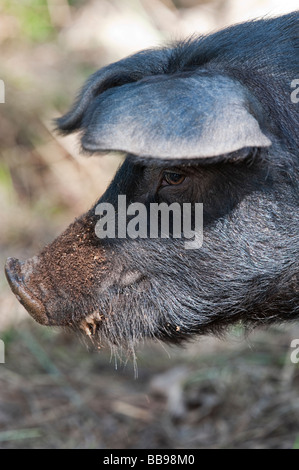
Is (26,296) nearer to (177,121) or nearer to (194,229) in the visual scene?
(194,229)

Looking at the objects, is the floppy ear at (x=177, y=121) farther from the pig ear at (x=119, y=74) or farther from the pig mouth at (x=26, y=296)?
the pig mouth at (x=26, y=296)

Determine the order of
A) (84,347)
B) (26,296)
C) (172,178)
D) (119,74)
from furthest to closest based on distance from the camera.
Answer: (84,347) < (119,74) < (26,296) < (172,178)

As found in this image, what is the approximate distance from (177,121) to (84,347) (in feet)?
11.1

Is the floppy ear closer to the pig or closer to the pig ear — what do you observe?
the pig

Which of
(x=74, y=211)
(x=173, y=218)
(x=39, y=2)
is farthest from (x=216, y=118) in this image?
(x=39, y=2)

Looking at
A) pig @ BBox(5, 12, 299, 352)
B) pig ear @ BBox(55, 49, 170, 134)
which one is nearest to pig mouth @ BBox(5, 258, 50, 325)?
pig @ BBox(5, 12, 299, 352)

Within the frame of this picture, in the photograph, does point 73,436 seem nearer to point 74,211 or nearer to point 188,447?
point 188,447

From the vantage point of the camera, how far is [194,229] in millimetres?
3127

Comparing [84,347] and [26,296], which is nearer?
[26,296]

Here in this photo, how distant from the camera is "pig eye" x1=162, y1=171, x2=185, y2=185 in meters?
3.07

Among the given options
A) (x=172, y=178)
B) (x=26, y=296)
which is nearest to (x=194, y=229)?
(x=172, y=178)

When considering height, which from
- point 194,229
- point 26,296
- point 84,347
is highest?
point 84,347

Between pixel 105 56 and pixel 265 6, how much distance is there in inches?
71.4

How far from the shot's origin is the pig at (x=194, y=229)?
118 inches
